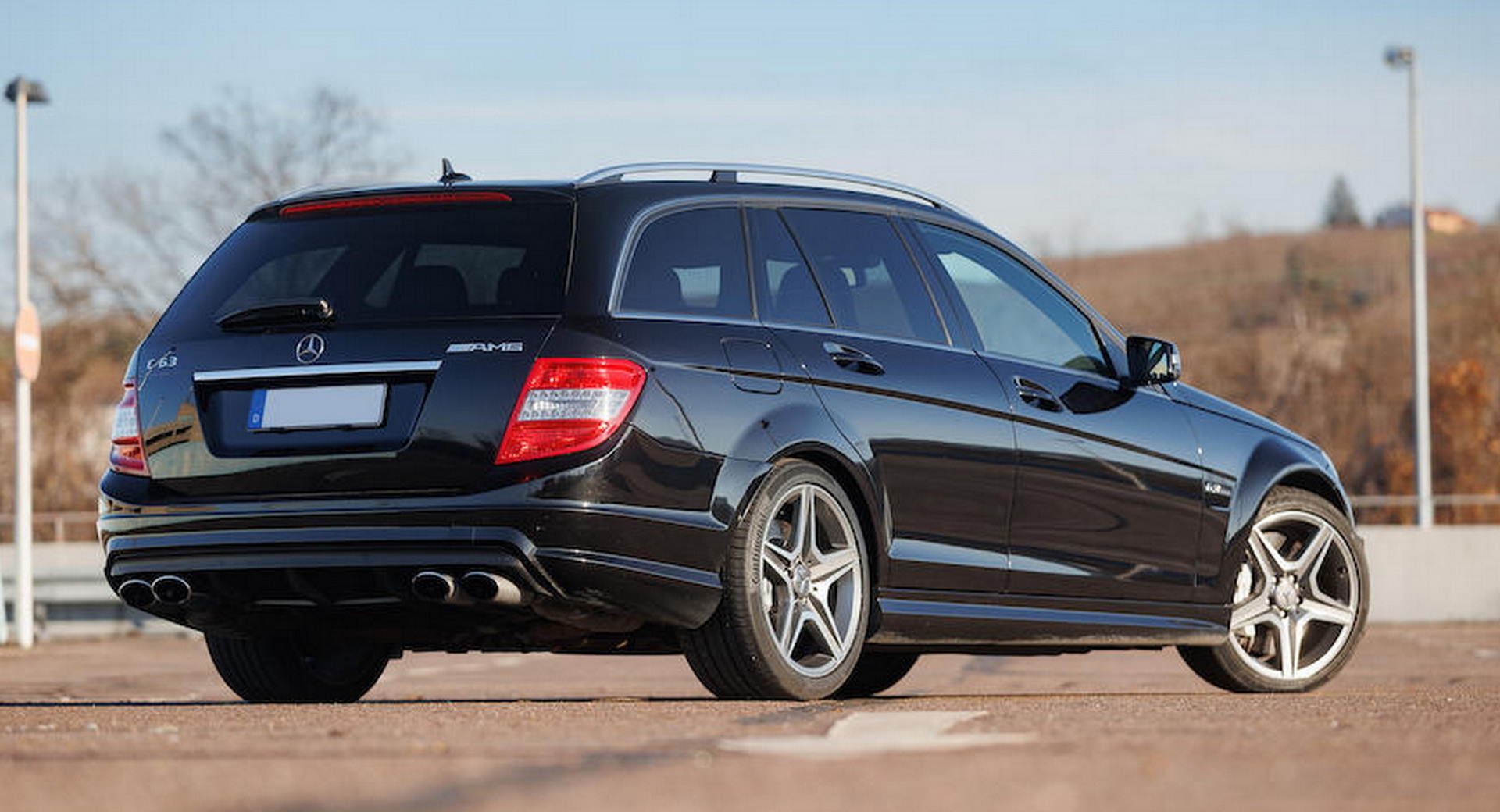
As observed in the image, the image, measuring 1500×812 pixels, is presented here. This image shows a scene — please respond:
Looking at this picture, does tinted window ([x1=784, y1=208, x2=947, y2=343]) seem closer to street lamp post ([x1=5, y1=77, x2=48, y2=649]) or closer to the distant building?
street lamp post ([x1=5, y1=77, x2=48, y2=649])

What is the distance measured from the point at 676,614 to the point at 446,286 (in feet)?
3.90

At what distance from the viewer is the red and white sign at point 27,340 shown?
19391 millimetres

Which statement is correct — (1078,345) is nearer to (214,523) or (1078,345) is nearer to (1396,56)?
(214,523)

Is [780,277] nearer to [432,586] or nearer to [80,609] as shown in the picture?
[432,586]

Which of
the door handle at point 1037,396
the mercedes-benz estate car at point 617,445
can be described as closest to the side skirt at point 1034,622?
the mercedes-benz estate car at point 617,445

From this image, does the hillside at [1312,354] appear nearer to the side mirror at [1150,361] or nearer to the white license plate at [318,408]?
the side mirror at [1150,361]

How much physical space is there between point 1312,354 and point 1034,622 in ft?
183

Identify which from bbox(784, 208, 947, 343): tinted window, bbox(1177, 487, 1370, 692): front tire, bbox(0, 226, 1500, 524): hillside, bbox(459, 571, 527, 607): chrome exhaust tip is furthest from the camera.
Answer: bbox(0, 226, 1500, 524): hillside

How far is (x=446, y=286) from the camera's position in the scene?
750 cm

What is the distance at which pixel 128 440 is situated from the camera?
309 inches

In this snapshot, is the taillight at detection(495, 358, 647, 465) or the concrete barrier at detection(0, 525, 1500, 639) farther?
the concrete barrier at detection(0, 525, 1500, 639)

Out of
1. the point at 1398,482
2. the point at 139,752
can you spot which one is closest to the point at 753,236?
the point at 139,752

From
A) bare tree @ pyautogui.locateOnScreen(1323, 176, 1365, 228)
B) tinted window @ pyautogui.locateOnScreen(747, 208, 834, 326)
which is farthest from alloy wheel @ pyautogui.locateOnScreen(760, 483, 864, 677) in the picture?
bare tree @ pyautogui.locateOnScreen(1323, 176, 1365, 228)

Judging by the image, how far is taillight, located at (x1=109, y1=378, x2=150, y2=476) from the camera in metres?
7.77
